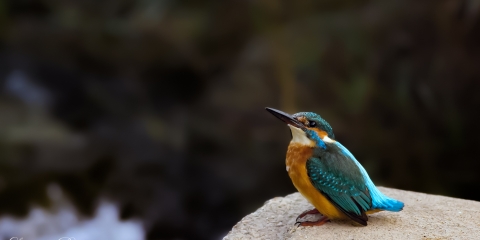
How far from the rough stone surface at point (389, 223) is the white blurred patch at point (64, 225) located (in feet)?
7.05

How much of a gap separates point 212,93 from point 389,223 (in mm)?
2596

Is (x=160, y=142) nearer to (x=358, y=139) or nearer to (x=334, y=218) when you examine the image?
(x=358, y=139)

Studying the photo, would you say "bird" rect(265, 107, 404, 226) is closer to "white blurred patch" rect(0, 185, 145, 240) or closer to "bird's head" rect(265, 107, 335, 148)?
"bird's head" rect(265, 107, 335, 148)

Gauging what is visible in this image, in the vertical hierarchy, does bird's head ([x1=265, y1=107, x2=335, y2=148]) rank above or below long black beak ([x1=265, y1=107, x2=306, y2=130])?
below

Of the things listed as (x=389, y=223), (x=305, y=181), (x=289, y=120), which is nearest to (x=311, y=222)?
(x=305, y=181)

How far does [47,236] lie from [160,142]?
1.32 meters

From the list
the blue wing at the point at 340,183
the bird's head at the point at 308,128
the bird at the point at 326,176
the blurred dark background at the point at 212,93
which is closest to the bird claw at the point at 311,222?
the bird at the point at 326,176

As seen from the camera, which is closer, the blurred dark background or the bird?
the bird

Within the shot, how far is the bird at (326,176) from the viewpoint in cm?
204

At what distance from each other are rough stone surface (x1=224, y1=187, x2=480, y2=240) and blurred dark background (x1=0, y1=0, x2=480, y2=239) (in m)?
1.84

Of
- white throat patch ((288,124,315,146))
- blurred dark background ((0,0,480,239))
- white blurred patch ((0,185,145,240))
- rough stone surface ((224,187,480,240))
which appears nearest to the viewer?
rough stone surface ((224,187,480,240))

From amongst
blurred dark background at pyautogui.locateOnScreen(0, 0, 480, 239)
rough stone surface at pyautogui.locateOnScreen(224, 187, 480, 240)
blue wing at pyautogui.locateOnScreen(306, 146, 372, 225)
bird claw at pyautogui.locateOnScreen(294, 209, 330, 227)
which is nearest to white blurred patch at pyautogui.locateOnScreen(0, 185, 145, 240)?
blurred dark background at pyautogui.locateOnScreen(0, 0, 480, 239)

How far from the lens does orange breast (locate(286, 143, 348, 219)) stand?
2066 mm

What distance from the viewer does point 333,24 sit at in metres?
4.30
